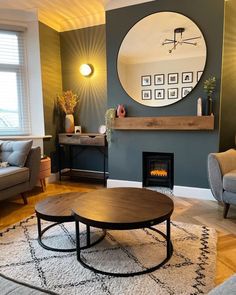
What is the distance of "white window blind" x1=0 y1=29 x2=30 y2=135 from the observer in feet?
12.6

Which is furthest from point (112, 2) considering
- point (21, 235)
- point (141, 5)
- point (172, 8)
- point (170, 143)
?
point (21, 235)

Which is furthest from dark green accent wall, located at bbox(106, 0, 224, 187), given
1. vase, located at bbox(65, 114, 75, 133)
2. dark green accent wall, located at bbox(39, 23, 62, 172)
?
dark green accent wall, located at bbox(39, 23, 62, 172)

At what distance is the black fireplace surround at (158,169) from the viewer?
347cm

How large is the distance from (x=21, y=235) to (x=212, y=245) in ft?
5.50

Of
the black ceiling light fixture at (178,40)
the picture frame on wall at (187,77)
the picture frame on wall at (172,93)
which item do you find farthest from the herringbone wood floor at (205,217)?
the black ceiling light fixture at (178,40)

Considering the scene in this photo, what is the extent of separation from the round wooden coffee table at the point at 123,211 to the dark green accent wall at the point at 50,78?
2331mm

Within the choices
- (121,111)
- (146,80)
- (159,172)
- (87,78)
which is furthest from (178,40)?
(159,172)

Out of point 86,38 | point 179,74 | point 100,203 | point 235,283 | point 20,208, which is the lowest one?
point 20,208

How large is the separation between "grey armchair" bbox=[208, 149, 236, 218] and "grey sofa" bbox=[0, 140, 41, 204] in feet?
7.00

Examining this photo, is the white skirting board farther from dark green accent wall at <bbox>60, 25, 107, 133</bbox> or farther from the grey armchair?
dark green accent wall at <bbox>60, 25, 107, 133</bbox>

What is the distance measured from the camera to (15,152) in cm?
308

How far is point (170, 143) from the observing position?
334 cm

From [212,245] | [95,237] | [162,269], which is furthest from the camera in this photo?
[95,237]

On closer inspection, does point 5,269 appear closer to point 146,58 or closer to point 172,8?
point 146,58
